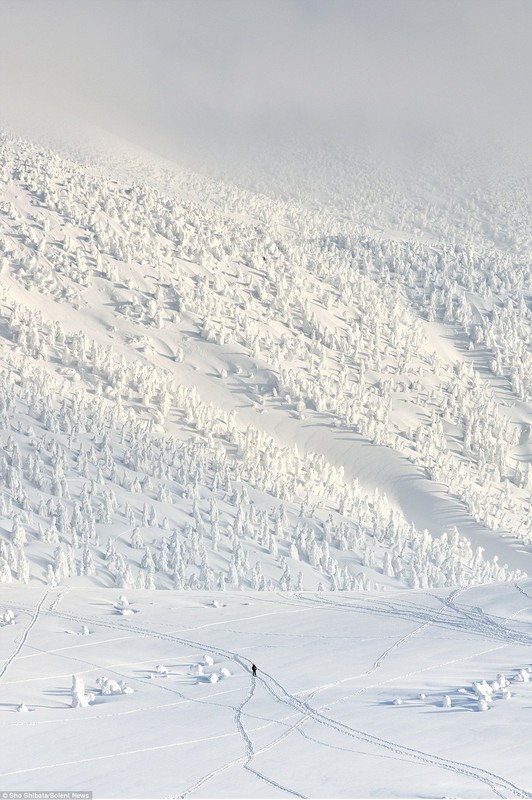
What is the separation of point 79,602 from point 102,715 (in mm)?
23308

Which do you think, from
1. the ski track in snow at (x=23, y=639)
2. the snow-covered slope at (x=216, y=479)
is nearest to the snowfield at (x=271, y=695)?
the ski track in snow at (x=23, y=639)

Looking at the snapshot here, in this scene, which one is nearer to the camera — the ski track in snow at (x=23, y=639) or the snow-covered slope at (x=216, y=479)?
the ski track in snow at (x=23, y=639)

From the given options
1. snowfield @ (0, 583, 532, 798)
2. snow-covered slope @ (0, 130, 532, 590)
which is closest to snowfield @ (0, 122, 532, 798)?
snowfield @ (0, 583, 532, 798)

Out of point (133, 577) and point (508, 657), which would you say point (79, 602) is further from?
point (133, 577)

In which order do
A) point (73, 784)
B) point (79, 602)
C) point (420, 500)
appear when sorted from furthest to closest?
point (420, 500), point (79, 602), point (73, 784)

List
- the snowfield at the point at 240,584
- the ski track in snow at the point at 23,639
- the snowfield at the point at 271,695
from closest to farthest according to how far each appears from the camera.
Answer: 1. the snowfield at the point at 271,695
2. the snowfield at the point at 240,584
3. the ski track in snow at the point at 23,639

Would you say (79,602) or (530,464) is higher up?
(530,464)

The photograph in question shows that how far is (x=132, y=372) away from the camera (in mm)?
181125

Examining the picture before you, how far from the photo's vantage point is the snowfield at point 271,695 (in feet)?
111

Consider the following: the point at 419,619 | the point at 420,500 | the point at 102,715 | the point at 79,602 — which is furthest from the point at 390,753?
the point at 420,500

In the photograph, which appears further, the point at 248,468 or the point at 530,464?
the point at 530,464

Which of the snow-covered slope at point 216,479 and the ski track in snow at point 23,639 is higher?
the snow-covered slope at point 216,479

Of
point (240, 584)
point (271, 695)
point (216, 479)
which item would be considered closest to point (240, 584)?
point (240, 584)

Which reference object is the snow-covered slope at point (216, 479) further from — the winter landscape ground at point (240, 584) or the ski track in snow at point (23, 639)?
the ski track in snow at point (23, 639)
